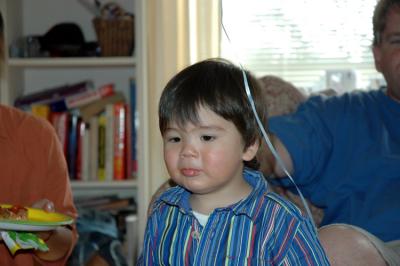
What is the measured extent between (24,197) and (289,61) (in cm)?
145

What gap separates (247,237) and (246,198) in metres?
0.07

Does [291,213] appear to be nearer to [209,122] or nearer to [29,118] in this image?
[209,122]

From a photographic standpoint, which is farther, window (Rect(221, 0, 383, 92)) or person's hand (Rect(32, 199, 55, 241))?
window (Rect(221, 0, 383, 92))

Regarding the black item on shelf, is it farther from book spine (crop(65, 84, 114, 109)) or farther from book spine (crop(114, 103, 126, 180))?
book spine (crop(114, 103, 126, 180))

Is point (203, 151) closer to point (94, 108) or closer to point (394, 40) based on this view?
point (394, 40)

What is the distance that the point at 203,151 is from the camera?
3.54 feet

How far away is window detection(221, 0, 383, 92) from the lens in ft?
8.41

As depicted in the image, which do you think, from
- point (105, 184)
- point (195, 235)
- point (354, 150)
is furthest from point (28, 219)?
point (105, 184)

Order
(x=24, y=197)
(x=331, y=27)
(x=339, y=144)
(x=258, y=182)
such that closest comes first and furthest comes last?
(x=258, y=182) < (x=24, y=197) < (x=339, y=144) < (x=331, y=27)

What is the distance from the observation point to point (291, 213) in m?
1.12

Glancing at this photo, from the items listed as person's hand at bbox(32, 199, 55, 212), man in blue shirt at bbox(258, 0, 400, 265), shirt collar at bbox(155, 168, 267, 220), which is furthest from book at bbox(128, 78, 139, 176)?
shirt collar at bbox(155, 168, 267, 220)

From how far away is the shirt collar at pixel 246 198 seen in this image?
1116mm

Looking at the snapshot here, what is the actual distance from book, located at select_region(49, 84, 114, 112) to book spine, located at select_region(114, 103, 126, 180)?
0.29ft

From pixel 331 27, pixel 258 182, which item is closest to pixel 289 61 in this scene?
pixel 331 27
